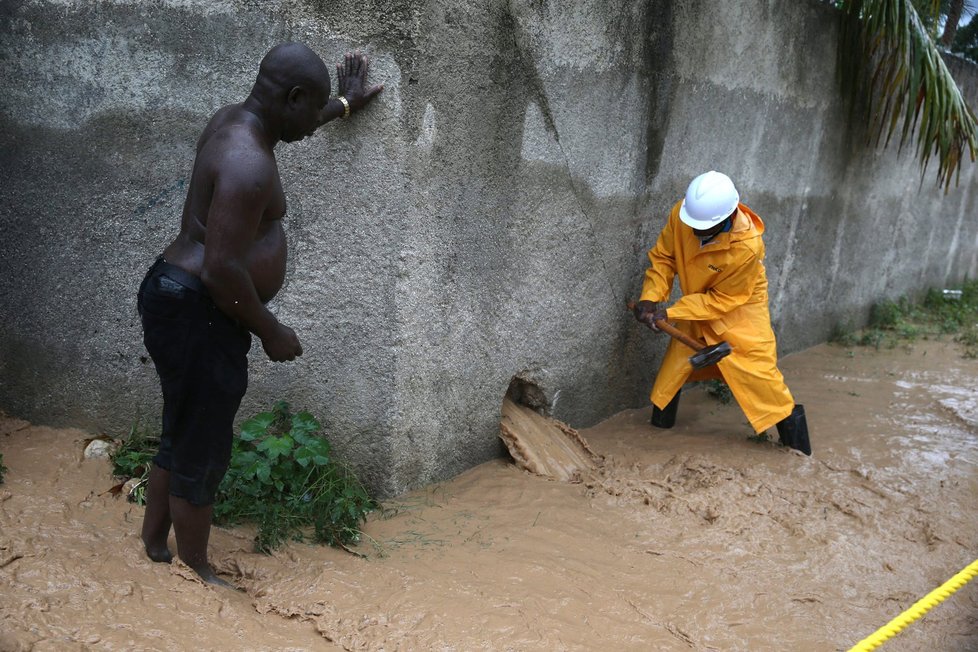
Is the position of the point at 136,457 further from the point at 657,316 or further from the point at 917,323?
the point at 917,323

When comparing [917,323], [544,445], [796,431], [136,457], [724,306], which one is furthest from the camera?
[917,323]

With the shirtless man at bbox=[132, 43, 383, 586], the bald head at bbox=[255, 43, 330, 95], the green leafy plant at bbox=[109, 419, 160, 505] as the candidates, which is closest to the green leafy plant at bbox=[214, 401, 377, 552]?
the green leafy plant at bbox=[109, 419, 160, 505]

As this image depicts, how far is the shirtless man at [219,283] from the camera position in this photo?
224 centimetres

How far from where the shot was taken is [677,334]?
4297 millimetres

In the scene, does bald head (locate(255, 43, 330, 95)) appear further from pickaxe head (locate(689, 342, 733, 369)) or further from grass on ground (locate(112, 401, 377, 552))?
pickaxe head (locate(689, 342, 733, 369))

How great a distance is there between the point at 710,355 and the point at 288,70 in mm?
2726

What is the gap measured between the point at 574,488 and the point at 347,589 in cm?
134

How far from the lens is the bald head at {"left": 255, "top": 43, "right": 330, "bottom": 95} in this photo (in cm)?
233

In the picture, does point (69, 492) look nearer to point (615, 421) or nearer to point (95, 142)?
point (95, 142)

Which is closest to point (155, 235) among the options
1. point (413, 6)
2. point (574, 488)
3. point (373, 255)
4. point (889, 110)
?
point (373, 255)

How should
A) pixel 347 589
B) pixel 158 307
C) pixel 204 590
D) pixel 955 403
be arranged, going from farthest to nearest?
pixel 955 403 → pixel 347 589 → pixel 204 590 → pixel 158 307

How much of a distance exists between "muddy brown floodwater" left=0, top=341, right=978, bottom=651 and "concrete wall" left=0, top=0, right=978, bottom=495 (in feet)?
1.24

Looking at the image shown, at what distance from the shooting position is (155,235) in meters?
3.34

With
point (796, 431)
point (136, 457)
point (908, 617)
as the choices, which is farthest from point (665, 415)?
point (136, 457)
